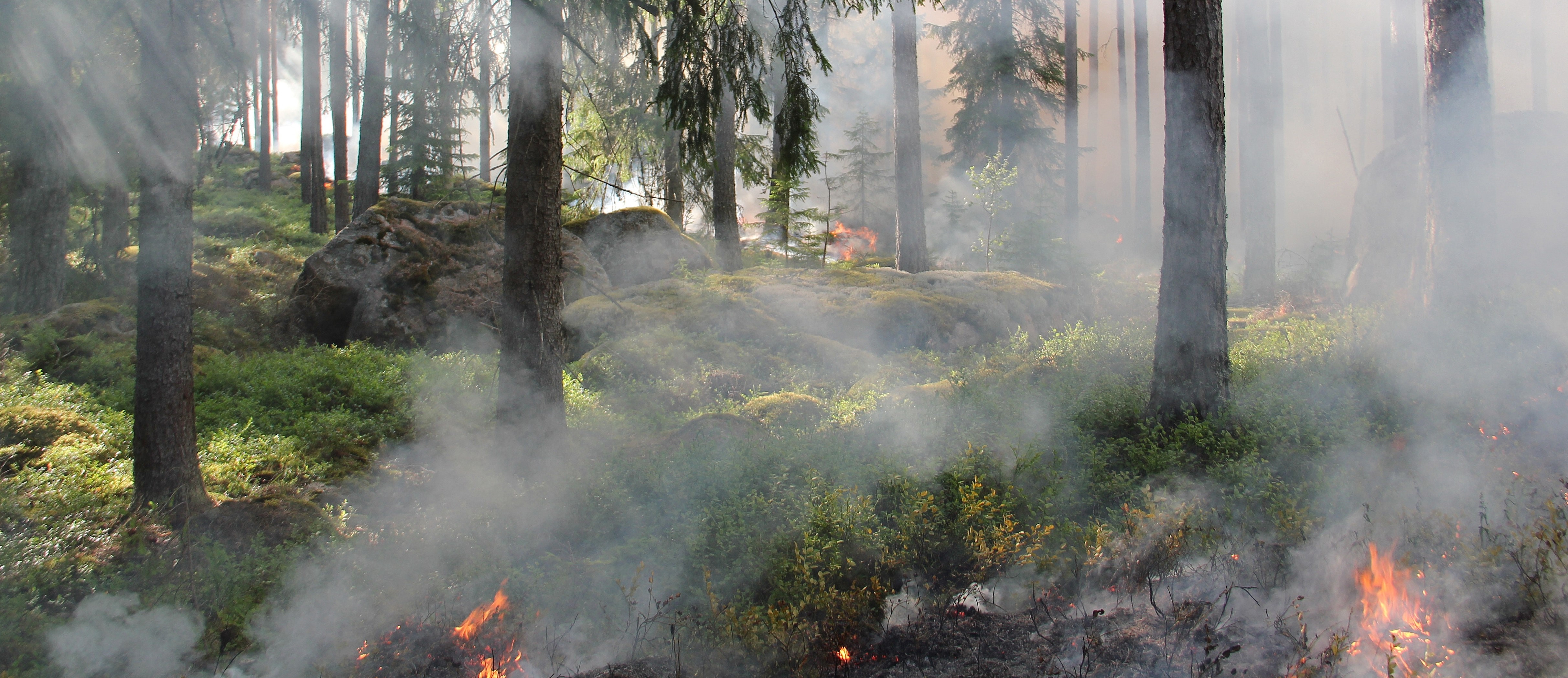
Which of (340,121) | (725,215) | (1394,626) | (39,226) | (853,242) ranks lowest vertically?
(1394,626)

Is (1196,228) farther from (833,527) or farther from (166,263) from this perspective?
(166,263)

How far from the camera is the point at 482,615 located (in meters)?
4.49

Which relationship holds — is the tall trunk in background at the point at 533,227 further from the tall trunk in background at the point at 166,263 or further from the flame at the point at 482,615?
the tall trunk in background at the point at 166,263

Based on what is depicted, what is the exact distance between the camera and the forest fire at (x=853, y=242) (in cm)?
2638

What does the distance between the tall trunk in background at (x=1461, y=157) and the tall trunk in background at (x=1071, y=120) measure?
43.6ft

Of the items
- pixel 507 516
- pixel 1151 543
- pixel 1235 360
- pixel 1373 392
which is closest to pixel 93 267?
pixel 507 516

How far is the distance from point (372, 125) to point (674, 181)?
18.9ft

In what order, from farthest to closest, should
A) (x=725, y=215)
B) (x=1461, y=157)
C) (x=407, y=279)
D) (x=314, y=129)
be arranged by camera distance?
(x=314, y=129) → (x=725, y=215) → (x=407, y=279) → (x=1461, y=157)

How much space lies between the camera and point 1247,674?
394 cm

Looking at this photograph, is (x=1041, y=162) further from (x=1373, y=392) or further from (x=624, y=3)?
(x=624, y=3)

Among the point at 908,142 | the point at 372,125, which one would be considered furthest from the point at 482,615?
the point at 372,125

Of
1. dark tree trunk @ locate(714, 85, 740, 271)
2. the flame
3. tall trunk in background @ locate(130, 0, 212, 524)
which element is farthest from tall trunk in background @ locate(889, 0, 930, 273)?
tall trunk in background @ locate(130, 0, 212, 524)

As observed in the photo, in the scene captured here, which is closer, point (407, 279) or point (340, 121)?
point (407, 279)

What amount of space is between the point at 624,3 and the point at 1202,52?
200 inches
